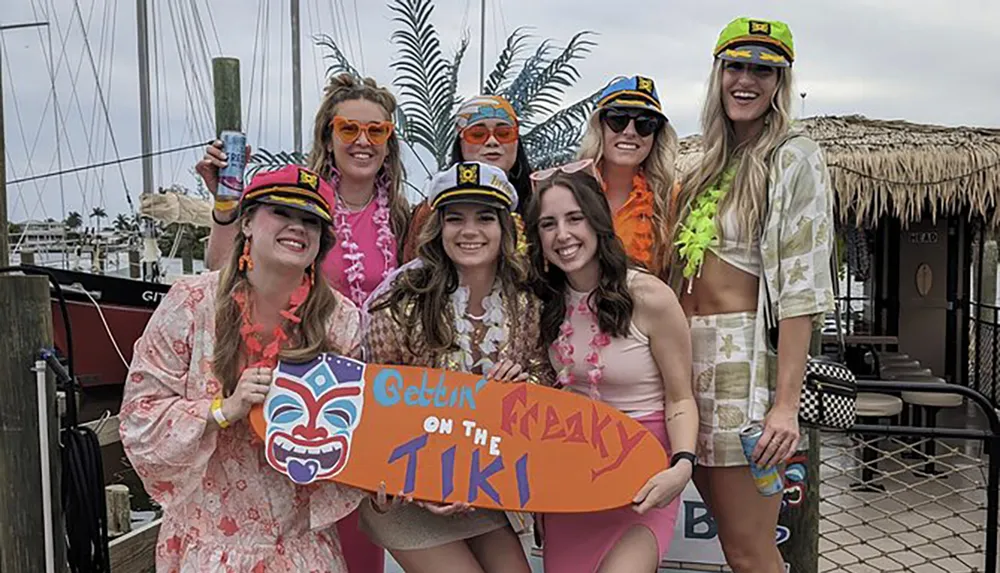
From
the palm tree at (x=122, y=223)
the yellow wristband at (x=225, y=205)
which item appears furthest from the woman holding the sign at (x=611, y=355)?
the palm tree at (x=122, y=223)

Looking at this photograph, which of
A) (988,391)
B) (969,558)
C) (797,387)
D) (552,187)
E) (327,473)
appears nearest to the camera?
(327,473)

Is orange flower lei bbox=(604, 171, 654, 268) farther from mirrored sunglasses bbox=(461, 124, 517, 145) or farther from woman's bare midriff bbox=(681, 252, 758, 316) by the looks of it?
mirrored sunglasses bbox=(461, 124, 517, 145)

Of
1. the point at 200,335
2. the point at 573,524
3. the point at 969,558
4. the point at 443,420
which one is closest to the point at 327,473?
the point at 443,420

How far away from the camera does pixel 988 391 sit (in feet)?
26.5

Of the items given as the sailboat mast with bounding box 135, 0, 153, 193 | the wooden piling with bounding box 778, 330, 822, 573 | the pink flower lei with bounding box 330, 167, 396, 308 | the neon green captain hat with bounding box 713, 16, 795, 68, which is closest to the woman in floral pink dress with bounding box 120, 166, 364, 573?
the pink flower lei with bounding box 330, 167, 396, 308

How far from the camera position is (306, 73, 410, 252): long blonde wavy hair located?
2.71 metres

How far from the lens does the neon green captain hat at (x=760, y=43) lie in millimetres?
2232

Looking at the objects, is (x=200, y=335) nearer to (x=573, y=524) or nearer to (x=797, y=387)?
(x=573, y=524)

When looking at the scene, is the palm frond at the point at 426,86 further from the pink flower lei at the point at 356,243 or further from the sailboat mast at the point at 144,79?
the sailboat mast at the point at 144,79

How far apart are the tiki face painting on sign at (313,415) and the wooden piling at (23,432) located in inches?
38.3

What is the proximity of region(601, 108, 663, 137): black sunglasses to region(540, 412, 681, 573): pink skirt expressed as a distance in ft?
3.18

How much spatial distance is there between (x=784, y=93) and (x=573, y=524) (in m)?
1.34

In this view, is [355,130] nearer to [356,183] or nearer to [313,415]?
[356,183]

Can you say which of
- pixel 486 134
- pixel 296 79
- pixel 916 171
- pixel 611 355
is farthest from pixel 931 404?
pixel 296 79
